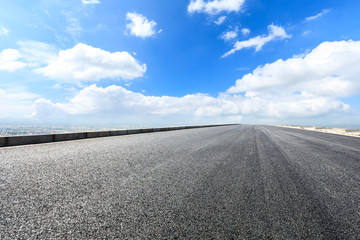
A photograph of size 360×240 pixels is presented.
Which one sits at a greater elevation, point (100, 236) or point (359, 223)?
point (100, 236)

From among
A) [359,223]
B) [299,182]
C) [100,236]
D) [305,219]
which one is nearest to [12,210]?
[100,236]

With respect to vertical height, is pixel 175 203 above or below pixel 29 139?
below

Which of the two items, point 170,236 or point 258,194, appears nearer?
point 170,236

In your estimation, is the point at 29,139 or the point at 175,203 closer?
the point at 175,203

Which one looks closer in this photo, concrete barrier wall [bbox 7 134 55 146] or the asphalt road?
the asphalt road

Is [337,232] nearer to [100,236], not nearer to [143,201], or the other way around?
[143,201]

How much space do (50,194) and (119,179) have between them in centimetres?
109

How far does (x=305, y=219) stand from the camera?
6.69 feet

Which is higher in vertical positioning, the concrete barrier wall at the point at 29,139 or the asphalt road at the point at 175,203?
the concrete barrier wall at the point at 29,139

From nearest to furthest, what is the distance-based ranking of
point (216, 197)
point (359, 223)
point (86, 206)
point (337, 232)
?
point (337, 232), point (359, 223), point (86, 206), point (216, 197)

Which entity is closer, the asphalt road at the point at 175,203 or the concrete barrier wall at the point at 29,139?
the asphalt road at the point at 175,203

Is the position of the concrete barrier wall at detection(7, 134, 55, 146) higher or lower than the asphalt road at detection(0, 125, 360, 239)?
higher

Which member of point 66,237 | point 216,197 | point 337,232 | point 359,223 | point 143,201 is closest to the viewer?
point 66,237

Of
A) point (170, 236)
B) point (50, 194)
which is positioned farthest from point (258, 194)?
point (50, 194)
